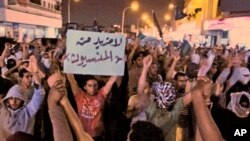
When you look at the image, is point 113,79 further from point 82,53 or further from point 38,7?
point 38,7

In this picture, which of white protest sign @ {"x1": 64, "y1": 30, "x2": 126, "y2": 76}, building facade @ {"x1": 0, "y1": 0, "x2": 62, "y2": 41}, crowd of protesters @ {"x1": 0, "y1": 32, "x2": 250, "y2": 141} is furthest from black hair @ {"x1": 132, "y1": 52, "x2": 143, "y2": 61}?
building facade @ {"x1": 0, "y1": 0, "x2": 62, "y2": 41}

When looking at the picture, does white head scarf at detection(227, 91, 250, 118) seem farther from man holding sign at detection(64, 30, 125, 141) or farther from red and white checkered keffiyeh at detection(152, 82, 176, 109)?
man holding sign at detection(64, 30, 125, 141)

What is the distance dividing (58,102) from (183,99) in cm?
179

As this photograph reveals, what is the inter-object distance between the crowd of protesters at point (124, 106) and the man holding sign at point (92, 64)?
0.01m

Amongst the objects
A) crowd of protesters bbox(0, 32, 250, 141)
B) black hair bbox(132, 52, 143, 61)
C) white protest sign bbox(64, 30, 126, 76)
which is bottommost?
crowd of protesters bbox(0, 32, 250, 141)

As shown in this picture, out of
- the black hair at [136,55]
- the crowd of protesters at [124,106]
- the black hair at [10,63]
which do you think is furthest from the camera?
the black hair at [136,55]

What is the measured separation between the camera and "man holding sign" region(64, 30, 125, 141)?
5043mm

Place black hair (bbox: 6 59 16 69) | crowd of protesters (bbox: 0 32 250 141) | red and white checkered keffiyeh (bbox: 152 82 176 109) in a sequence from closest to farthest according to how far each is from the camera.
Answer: crowd of protesters (bbox: 0 32 250 141)
red and white checkered keffiyeh (bbox: 152 82 176 109)
black hair (bbox: 6 59 16 69)

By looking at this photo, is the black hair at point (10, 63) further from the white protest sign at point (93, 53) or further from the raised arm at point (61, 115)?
the raised arm at point (61, 115)

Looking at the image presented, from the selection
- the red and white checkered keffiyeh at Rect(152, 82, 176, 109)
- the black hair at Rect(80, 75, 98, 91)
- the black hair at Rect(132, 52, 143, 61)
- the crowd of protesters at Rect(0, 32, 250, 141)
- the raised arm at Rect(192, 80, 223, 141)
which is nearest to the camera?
the raised arm at Rect(192, 80, 223, 141)

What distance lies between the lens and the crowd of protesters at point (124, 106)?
3.29 meters

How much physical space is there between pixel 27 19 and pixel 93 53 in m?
38.0

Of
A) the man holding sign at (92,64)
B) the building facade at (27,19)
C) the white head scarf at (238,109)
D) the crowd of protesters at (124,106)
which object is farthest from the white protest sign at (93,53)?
the building facade at (27,19)

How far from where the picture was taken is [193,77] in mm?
6605
